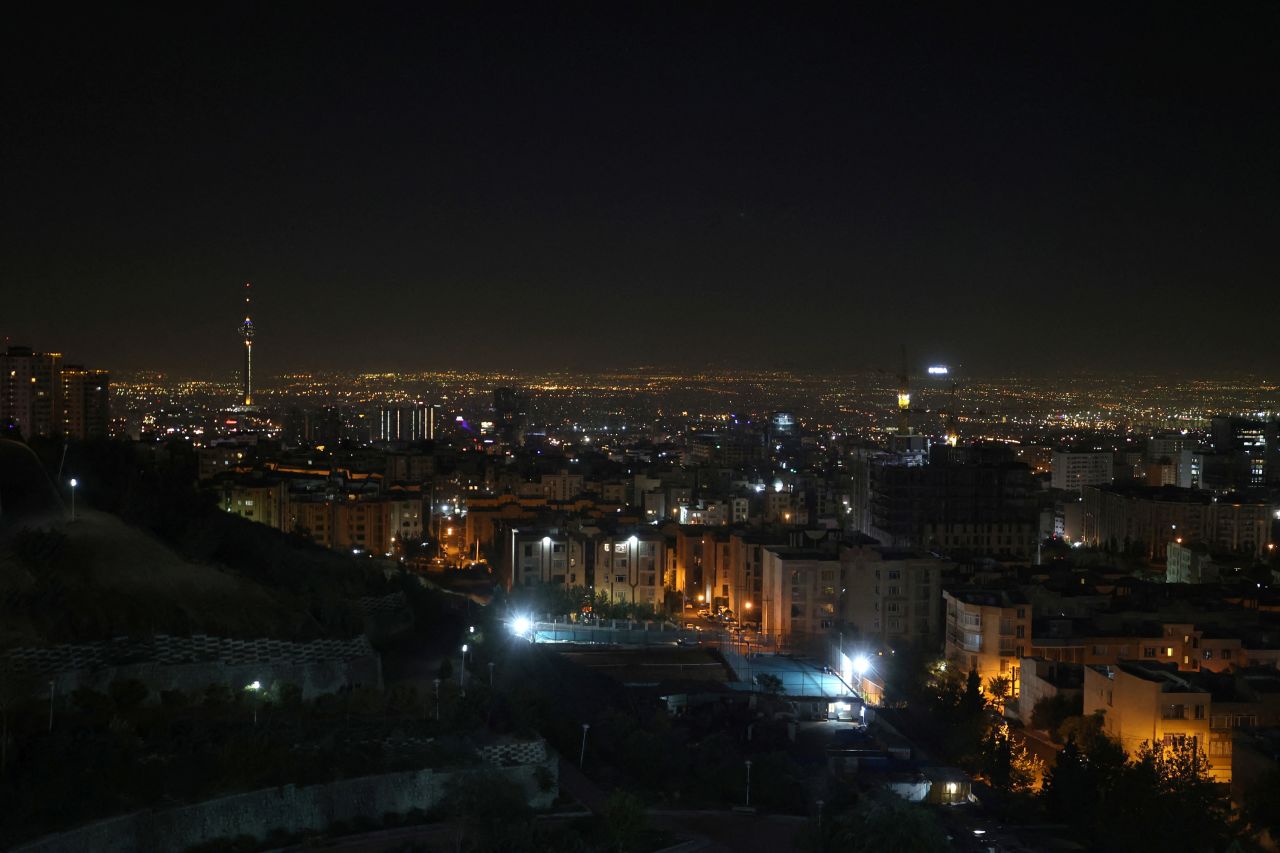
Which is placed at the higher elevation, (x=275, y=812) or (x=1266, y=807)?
(x=275, y=812)

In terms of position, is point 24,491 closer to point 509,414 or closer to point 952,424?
point 952,424

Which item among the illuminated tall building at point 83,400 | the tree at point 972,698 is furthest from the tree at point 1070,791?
the illuminated tall building at point 83,400

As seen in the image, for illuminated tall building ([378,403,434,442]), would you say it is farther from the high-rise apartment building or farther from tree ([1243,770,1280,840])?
tree ([1243,770,1280,840])

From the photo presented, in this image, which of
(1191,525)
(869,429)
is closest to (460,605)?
(1191,525)

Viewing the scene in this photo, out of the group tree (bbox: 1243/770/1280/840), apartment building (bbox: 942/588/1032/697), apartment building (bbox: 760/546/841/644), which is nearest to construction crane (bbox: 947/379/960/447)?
apartment building (bbox: 760/546/841/644)

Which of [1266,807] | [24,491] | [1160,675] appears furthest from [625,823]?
[1160,675]

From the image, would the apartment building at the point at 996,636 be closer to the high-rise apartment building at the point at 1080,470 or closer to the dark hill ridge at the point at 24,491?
the dark hill ridge at the point at 24,491

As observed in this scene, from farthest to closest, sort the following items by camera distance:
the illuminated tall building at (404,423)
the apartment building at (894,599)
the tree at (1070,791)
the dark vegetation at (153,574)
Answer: the illuminated tall building at (404,423) < the apartment building at (894,599) < the tree at (1070,791) < the dark vegetation at (153,574)

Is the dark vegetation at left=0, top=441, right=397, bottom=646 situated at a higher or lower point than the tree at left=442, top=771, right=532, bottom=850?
higher

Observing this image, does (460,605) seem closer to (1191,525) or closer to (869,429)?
(1191,525)
